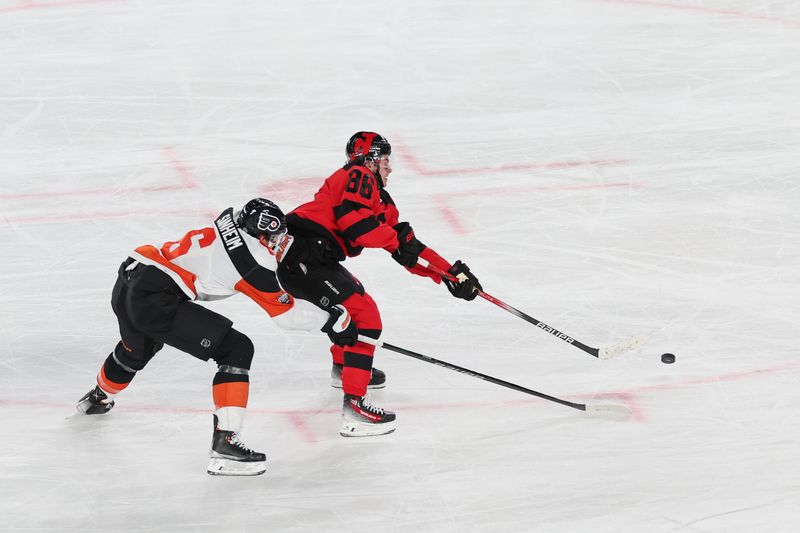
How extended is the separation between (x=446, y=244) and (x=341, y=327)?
7.44 feet

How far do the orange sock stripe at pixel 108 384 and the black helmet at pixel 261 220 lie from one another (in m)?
1.01

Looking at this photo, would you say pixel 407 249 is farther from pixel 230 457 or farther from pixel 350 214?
pixel 230 457

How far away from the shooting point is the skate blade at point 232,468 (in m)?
4.75

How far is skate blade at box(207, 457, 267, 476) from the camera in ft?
15.6

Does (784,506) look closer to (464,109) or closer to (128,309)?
(128,309)

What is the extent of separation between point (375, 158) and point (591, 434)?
151cm

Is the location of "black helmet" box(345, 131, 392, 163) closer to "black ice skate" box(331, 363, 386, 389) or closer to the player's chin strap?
the player's chin strap

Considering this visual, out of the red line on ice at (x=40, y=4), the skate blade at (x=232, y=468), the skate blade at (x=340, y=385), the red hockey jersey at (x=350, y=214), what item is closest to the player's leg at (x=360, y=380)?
the red hockey jersey at (x=350, y=214)

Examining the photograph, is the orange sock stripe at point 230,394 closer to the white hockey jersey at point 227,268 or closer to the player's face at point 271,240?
the white hockey jersey at point 227,268

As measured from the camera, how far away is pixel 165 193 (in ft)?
25.3

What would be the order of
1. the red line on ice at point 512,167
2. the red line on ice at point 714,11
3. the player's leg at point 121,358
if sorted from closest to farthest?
the player's leg at point 121,358 < the red line on ice at point 512,167 < the red line on ice at point 714,11

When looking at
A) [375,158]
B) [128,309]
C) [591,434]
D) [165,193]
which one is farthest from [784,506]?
[165,193]

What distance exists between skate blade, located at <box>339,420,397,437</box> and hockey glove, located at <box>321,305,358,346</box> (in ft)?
1.23

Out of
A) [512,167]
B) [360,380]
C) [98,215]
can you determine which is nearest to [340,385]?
[360,380]
